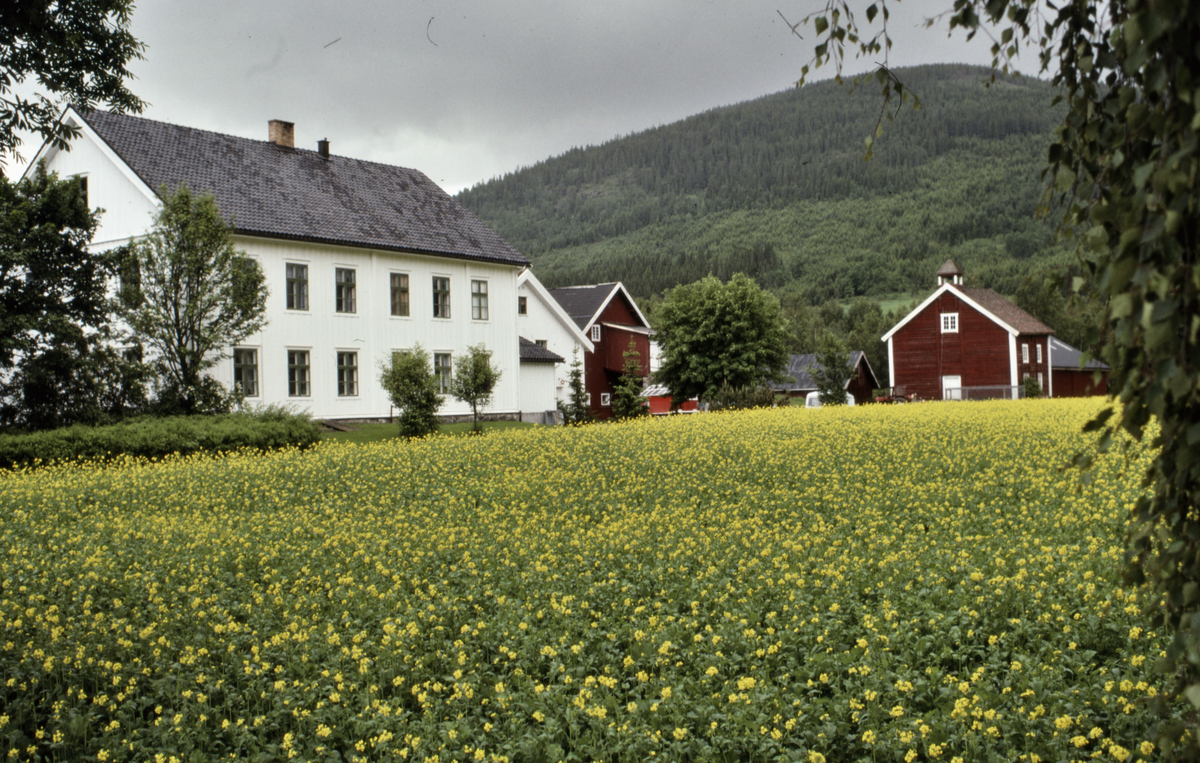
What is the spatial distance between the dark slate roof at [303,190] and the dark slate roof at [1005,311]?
32956mm

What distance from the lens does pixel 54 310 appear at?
890 inches

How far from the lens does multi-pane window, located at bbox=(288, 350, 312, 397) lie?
30609 millimetres

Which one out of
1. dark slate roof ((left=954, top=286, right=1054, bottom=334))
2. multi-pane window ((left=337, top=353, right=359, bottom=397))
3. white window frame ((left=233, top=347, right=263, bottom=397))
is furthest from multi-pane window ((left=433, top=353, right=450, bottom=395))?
dark slate roof ((left=954, top=286, right=1054, bottom=334))

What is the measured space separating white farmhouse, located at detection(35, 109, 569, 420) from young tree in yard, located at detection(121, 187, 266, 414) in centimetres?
280

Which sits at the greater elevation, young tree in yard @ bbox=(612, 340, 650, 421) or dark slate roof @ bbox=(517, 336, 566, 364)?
dark slate roof @ bbox=(517, 336, 566, 364)

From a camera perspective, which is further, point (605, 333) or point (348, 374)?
point (605, 333)

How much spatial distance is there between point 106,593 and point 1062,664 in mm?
8364

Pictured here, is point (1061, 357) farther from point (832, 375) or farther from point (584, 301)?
point (584, 301)

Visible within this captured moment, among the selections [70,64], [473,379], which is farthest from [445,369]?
[70,64]

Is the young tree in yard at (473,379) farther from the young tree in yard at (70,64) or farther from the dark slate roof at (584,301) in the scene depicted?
the dark slate roof at (584,301)

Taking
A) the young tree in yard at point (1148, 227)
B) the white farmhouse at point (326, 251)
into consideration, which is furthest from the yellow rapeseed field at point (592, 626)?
the white farmhouse at point (326, 251)

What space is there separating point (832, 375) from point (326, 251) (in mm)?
26277

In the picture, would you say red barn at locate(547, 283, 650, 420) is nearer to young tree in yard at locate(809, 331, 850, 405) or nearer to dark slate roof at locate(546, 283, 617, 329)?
dark slate roof at locate(546, 283, 617, 329)

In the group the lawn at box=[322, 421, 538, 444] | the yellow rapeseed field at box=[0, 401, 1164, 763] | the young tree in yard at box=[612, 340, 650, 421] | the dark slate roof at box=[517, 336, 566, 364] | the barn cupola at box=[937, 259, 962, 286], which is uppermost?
the barn cupola at box=[937, 259, 962, 286]
